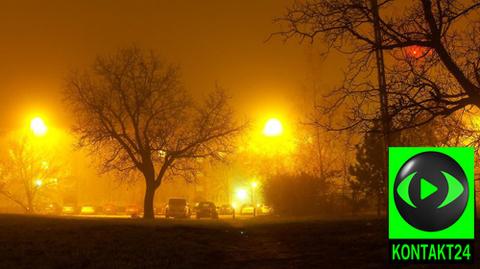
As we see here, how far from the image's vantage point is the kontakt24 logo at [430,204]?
7.01 meters

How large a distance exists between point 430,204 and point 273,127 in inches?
2222

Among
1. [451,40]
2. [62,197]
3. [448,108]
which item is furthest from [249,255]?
[62,197]

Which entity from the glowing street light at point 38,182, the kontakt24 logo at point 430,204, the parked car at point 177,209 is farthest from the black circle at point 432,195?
the glowing street light at point 38,182

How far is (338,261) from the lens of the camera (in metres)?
Result: 14.2

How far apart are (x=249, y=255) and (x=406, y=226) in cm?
972

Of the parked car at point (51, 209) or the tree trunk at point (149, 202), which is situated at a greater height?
the tree trunk at point (149, 202)

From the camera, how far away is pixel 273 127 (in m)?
63.5

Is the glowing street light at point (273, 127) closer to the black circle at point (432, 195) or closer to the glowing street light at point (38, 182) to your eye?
the glowing street light at point (38, 182)

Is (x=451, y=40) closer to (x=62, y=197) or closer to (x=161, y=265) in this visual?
(x=161, y=265)

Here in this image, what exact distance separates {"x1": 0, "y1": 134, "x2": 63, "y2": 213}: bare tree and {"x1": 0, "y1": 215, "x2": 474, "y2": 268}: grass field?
50.7 meters

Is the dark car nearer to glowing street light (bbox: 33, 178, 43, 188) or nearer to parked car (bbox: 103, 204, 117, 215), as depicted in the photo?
glowing street light (bbox: 33, 178, 43, 188)

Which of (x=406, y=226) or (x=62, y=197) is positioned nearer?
(x=406, y=226)

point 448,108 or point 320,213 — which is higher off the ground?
point 448,108

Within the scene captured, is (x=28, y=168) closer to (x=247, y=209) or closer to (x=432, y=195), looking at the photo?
(x=247, y=209)
